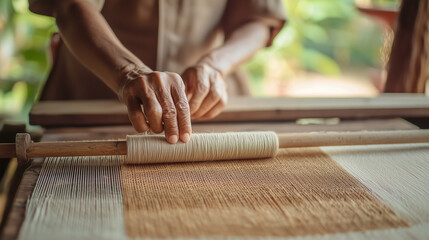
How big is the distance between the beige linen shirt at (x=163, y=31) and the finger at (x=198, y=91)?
446 millimetres

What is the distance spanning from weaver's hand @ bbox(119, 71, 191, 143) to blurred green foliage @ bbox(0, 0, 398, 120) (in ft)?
6.57

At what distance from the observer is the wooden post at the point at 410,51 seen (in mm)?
1742

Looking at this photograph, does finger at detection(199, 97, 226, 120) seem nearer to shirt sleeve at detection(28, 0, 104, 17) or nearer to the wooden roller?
the wooden roller

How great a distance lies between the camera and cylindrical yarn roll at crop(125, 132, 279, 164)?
0.98 meters

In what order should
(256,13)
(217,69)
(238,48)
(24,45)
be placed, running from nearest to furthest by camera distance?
1. (217,69)
2. (238,48)
3. (256,13)
4. (24,45)

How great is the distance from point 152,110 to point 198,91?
0.20 m

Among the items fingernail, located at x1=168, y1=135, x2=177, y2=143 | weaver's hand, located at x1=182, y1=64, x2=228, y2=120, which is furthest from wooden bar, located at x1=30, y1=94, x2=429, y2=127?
fingernail, located at x1=168, y1=135, x2=177, y2=143

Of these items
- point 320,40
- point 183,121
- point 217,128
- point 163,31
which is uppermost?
point 163,31

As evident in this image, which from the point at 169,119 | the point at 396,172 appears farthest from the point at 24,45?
the point at 396,172

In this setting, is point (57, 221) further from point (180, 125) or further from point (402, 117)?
point (402, 117)

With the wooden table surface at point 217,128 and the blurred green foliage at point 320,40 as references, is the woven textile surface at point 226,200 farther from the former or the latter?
the blurred green foliage at point 320,40

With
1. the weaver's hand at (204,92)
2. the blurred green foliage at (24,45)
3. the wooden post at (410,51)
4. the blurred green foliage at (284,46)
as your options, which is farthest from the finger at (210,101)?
the blurred green foliage at (24,45)

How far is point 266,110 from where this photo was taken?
1.36m

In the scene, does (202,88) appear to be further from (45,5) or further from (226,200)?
(45,5)
